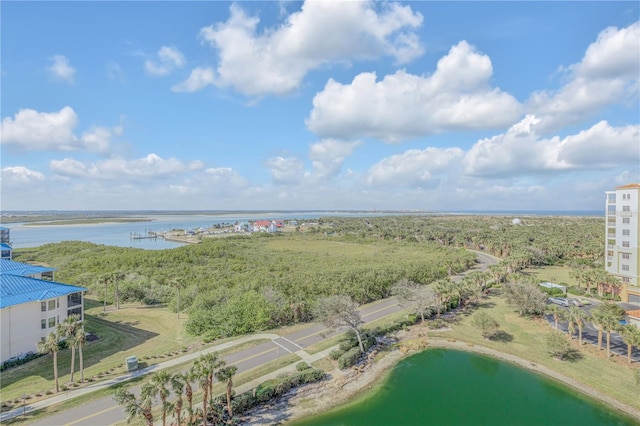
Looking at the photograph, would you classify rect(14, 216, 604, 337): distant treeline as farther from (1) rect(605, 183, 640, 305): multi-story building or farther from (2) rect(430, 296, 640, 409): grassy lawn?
(1) rect(605, 183, 640, 305): multi-story building

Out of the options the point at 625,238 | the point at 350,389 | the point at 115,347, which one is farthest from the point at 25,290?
the point at 625,238

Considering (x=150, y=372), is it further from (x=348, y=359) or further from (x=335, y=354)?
(x=348, y=359)

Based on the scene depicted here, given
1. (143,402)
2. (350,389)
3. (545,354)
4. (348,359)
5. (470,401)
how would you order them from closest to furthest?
(143,402), (470,401), (350,389), (348,359), (545,354)

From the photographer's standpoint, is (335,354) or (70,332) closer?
(70,332)

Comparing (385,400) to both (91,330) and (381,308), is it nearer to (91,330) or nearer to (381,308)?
(381,308)

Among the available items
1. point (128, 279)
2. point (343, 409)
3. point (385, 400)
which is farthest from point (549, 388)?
point (128, 279)
